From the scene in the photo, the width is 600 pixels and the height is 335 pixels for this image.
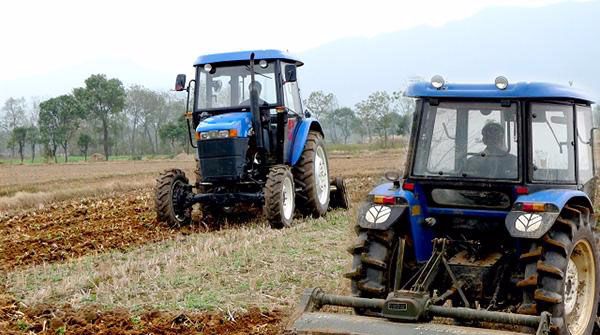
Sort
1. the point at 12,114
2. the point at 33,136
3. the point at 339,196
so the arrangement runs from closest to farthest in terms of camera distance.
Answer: the point at 339,196, the point at 33,136, the point at 12,114

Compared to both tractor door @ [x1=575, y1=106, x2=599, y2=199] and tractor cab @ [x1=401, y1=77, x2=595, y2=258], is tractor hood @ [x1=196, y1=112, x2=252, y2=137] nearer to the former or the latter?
tractor cab @ [x1=401, y1=77, x2=595, y2=258]

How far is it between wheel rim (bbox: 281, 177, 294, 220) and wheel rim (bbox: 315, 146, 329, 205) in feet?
4.20

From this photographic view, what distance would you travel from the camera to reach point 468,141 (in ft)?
17.7

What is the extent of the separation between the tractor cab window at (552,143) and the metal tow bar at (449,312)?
1109mm

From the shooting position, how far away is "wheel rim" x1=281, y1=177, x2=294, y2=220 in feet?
36.2

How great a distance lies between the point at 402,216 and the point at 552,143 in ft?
3.83

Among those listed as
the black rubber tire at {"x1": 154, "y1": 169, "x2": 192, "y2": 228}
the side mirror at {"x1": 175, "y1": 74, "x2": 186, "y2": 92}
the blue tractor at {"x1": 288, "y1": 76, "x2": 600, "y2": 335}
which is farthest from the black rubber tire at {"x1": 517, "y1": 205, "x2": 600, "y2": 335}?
the side mirror at {"x1": 175, "y1": 74, "x2": 186, "y2": 92}

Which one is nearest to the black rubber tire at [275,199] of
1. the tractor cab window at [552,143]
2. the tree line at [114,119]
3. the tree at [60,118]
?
the tractor cab window at [552,143]

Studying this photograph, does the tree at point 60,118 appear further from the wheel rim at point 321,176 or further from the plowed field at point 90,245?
the wheel rim at point 321,176

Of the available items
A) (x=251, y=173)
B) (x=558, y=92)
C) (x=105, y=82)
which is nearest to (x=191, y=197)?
(x=251, y=173)

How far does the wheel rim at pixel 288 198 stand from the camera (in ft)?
36.2

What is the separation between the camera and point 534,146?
512 cm

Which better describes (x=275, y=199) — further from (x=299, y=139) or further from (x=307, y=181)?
(x=299, y=139)

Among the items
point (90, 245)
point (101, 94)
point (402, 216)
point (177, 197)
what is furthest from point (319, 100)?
point (402, 216)
